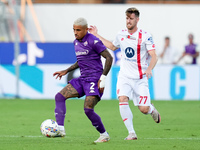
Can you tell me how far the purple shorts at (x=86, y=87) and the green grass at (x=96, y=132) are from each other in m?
0.74

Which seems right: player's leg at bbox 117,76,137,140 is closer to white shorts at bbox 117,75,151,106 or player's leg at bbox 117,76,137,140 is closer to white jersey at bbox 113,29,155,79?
white shorts at bbox 117,75,151,106

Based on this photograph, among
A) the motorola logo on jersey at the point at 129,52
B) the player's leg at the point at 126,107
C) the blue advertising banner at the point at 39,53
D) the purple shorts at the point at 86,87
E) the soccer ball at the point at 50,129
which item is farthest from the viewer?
the blue advertising banner at the point at 39,53

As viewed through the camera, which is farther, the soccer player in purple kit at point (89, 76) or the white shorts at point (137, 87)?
the white shorts at point (137, 87)

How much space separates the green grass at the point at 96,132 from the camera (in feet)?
25.7

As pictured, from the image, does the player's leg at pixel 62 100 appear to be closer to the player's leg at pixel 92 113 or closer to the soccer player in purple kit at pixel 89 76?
the soccer player in purple kit at pixel 89 76

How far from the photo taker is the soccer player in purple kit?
813 centimetres

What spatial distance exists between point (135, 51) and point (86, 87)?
116cm

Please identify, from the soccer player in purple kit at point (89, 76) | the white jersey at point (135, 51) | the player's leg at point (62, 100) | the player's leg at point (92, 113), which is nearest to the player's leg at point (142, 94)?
the white jersey at point (135, 51)

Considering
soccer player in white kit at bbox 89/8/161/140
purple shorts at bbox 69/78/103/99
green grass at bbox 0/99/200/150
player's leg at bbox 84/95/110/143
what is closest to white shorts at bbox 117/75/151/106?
soccer player in white kit at bbox 89/8/161/140

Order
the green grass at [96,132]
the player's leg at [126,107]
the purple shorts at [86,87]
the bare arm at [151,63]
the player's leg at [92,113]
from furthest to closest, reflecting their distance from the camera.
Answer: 1. the player's leg at [126,107]
2. the bare arm at [151,63]
3. the purple shorts at [86,87]
4. the player's leg at [92,113]
5. the green grass at [96,132]

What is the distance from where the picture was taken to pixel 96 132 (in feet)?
32.9

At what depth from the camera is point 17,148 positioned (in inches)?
297

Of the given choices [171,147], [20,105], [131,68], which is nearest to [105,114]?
[20,105]

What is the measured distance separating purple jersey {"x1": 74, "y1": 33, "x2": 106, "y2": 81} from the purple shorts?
76mm
